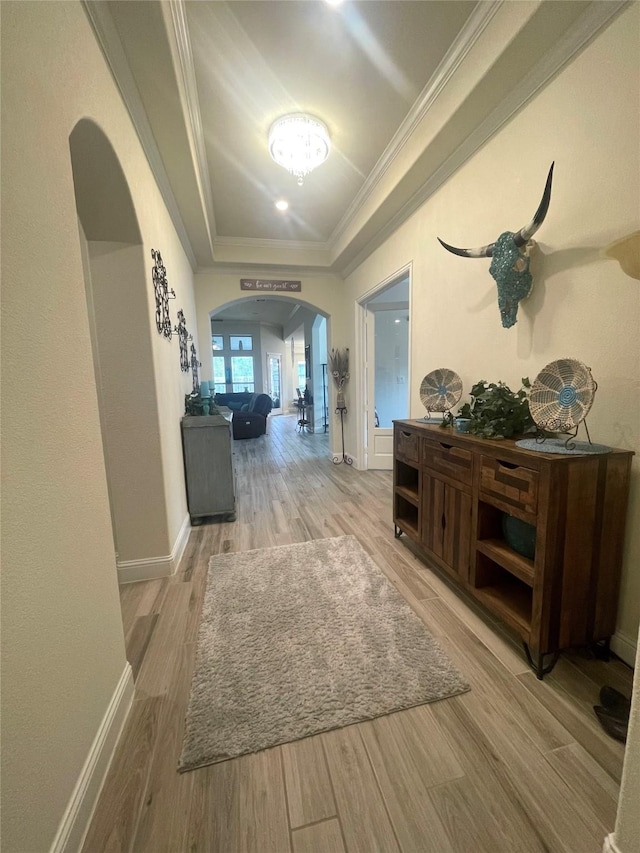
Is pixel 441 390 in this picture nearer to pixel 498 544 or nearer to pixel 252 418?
pixel 498 544

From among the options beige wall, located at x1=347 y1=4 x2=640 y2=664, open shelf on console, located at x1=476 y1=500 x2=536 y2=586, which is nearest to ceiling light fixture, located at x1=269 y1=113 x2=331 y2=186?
beige wall, located at x1=347 y1=4 x2=640 y2=664

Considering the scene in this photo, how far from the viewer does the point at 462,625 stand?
1707 millimetres

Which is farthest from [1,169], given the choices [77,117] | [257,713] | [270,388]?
[270,388]

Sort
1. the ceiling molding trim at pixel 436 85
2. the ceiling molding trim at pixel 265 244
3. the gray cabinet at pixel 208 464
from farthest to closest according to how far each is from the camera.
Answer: the ceiling molding trim at pixel 265 244 < the gray cabinet at pixel 208 464 < the ceiling molding trim at pixel 436 85

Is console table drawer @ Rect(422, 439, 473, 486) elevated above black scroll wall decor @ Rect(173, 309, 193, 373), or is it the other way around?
black scroll wall decor @ Rect(173, 309, 193, 373)

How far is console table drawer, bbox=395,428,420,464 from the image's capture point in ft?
7.36

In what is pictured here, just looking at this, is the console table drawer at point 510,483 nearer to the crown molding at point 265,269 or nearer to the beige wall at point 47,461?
the beige wall at point 47,461

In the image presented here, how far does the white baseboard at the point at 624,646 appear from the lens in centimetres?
141

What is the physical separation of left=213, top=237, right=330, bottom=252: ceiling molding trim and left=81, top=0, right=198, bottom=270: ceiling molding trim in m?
1.60

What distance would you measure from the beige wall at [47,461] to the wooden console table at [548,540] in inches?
65.2

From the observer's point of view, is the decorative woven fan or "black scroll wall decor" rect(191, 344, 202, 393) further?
"black scroll wall decor" rect(191, 344, 202, 393)

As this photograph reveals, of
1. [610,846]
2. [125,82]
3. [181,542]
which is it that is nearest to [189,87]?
[125,82]

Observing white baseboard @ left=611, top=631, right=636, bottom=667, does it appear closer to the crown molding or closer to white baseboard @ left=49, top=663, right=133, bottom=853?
white baseboard @ left=49, top=663, right=133, bottom=853

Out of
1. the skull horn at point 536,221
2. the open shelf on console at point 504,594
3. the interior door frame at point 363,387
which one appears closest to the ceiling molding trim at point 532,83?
the skull horn at point 536,221
